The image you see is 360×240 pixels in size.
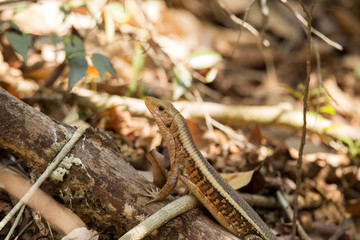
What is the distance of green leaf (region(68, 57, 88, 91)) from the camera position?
10.4ft

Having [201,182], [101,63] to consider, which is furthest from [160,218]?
[101,63]

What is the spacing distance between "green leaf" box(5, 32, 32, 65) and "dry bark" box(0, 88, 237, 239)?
78 centimetres

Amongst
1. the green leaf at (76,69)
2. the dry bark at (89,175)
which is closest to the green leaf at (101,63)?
the green leaf at (76,69)

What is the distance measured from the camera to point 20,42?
3.16m

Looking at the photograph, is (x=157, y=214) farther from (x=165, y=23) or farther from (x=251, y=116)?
(x=165, y=23)

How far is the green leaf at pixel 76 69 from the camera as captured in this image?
3.17 m

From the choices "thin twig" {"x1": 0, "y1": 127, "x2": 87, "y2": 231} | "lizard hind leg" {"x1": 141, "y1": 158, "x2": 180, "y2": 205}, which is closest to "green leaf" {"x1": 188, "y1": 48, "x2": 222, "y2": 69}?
"lizard hind leg" {"x1": 141, "y1": 158, "x2": 180, "y2": 205}

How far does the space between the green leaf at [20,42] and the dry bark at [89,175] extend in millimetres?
779

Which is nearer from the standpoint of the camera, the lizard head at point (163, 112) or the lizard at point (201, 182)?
the lizard at point (201, 182)

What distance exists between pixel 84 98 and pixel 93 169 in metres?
1.94

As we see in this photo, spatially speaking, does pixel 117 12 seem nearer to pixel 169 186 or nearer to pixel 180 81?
pixel 180 81

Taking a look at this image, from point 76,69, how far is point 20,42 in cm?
51

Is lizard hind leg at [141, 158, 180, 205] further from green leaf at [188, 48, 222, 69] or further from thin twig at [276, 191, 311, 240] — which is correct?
green leaf at [188, 48, 222, 69]

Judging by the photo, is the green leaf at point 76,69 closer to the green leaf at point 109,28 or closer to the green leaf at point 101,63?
the green leaf at point 101,63
